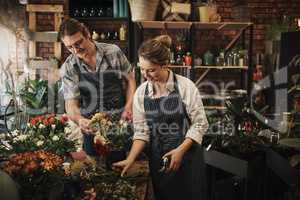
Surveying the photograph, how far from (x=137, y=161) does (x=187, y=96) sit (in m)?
0.55

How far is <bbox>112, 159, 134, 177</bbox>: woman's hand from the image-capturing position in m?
2.35

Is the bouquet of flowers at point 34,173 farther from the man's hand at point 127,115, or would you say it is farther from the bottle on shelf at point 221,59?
the bottle on shelf at point 221,59

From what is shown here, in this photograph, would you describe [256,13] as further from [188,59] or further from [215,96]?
[215,96]

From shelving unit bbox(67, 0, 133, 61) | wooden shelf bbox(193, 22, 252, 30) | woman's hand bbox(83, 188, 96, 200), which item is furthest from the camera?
wooden shelf bbox(193, 22, 252, 30)

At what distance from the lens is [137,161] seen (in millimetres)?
2449

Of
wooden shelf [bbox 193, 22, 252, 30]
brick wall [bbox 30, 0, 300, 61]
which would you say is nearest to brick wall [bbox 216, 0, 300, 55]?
brick wall [bbox 30, 0, 300, 61]

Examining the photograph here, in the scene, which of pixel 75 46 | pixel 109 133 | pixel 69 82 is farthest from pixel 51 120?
pixel 75 46

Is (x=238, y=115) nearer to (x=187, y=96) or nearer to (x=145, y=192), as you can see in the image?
(x=187, y=96)

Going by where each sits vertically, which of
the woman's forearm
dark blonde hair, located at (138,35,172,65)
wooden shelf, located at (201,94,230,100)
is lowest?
the woman's forearm

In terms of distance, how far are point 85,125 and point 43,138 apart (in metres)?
0.28

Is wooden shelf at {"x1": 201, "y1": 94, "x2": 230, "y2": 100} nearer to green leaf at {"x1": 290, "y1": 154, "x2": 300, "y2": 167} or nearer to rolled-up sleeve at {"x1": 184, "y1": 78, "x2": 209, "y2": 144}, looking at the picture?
rolled-up sleeve at {"x1": 184, "y1": 78, "x2": 209, "y2": 144}

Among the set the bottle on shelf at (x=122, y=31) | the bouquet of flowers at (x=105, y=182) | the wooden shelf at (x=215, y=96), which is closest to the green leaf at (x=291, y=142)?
the wooden shelf at (x=215, y=96)

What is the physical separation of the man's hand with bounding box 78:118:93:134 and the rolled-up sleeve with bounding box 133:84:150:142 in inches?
11.6

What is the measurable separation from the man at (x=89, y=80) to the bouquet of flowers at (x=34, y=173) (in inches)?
15.6
